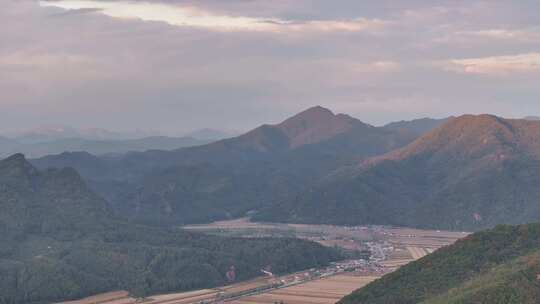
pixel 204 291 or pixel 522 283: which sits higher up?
pixel 522 283

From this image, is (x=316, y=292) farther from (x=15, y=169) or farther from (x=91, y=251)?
(x=15, y=169)

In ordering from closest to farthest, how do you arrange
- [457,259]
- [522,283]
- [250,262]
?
[522,283]
[457,259]
[250,262]

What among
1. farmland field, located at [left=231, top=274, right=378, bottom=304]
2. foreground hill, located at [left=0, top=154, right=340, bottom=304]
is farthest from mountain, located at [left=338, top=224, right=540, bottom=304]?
foreground hill, located at [left=0, top=154, right=340, bottom=304]

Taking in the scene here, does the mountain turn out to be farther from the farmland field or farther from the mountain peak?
the mountain peak

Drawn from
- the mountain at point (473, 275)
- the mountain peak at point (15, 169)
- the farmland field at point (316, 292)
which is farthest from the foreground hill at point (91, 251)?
the mountain at point (473, 275)

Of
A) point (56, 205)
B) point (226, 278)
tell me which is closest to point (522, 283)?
point (226, 278)

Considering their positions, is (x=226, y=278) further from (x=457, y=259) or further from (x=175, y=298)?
(x=457, y=259)
